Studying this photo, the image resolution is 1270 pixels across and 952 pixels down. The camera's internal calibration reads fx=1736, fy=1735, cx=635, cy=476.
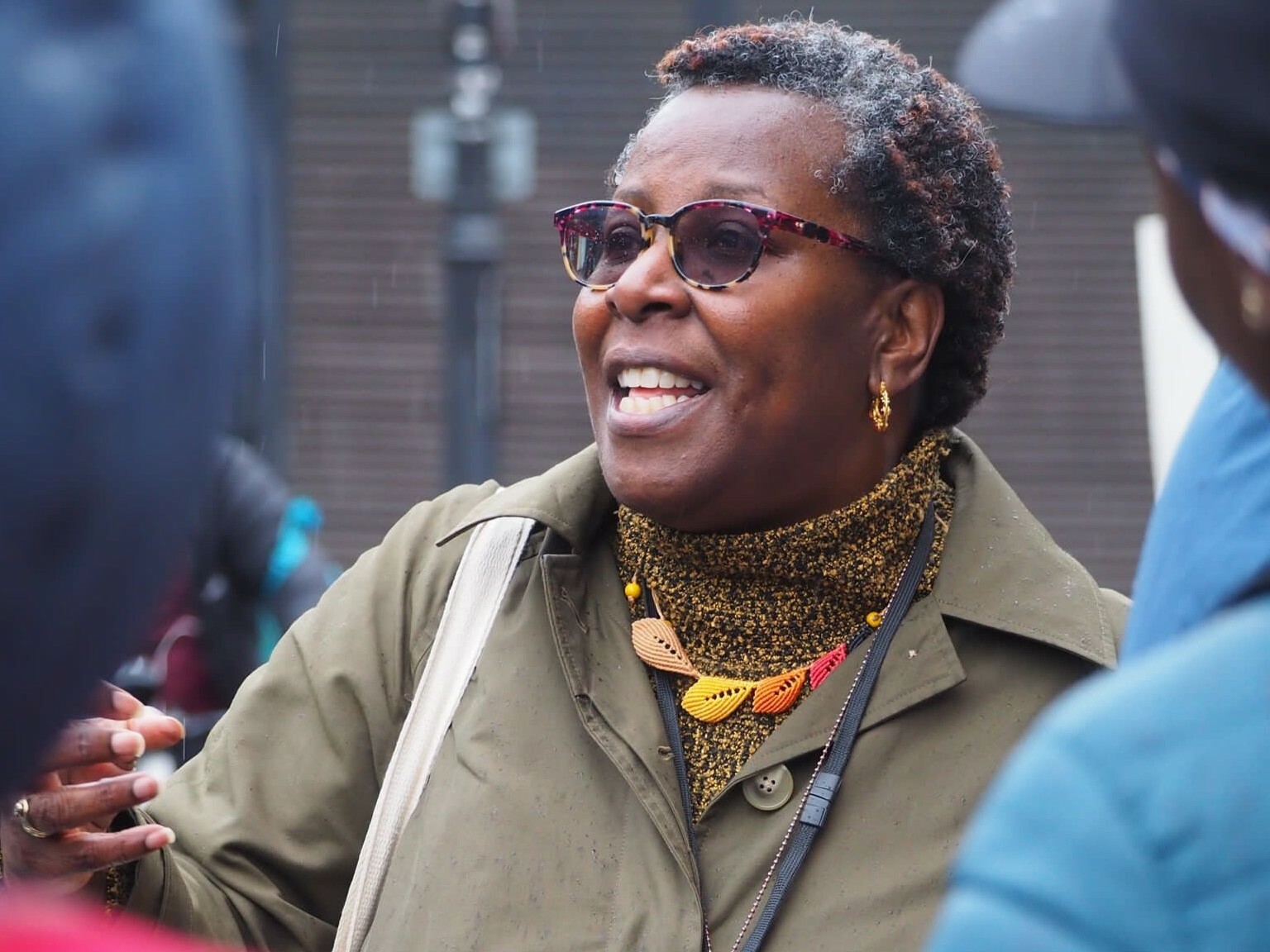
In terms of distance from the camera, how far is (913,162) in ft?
9.12

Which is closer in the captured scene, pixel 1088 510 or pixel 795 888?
pixel 795 888

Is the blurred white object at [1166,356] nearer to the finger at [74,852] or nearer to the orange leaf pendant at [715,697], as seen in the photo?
the orange leaf pendant at [715,697]

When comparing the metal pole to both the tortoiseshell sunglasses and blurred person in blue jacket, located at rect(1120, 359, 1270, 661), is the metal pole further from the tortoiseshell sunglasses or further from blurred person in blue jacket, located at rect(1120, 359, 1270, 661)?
blurred person in blue jacket, located at rect(1120, 359, 1270, 661)

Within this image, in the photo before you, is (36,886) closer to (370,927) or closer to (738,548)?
(370,927)

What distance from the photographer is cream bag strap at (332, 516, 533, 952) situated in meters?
2.42

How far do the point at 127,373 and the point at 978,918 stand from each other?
1.61ft

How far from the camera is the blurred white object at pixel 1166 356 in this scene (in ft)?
11.7

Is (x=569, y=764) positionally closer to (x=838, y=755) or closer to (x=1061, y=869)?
(x=838, y=755)

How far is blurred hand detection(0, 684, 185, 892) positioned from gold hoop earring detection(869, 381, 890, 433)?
1169mm

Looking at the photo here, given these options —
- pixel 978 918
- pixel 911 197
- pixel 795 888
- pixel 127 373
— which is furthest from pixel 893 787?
pixel 127 373

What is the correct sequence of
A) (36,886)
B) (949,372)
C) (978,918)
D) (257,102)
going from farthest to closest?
(257,102), (949,372), (36,886), (978,918)

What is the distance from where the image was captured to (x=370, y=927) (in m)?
2.41

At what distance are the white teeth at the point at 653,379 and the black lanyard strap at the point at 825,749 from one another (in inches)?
13.2

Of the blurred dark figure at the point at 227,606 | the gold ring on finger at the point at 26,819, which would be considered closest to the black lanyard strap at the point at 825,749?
the gold ring on finger at the point at 26,819
